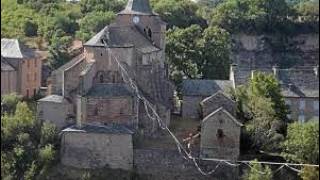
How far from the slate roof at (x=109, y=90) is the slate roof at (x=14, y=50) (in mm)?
5694

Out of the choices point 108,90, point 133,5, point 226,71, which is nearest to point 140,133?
point 108,90

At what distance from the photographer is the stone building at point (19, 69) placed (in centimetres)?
3189

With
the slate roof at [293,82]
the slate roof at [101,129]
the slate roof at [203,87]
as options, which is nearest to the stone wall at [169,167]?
the slate roof at [101,129]

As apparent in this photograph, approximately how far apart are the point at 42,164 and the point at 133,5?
39.6ft

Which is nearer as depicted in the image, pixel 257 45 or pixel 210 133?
pixel 210 133

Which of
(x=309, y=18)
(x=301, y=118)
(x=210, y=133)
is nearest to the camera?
(x=210, y=133)

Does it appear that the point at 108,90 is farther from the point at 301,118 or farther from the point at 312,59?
the point at 312,59

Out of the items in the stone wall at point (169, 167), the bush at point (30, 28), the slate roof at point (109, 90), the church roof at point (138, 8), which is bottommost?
the stone wall at point (169, 167)

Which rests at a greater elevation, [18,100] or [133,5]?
[133,5]

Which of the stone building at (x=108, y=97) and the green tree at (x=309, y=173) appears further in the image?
the stone building at (x=108, y=97)

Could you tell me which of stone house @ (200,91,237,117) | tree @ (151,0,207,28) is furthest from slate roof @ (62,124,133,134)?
tree @ (151,0,207,28)

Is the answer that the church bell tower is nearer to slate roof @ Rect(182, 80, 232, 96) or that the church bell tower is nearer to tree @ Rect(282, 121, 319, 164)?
slate roof @ Rect(182, 80, 232, 96)

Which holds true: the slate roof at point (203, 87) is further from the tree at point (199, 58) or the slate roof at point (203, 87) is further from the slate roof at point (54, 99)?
the slate roof at point (54, 99)

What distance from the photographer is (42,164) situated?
2833 cm
